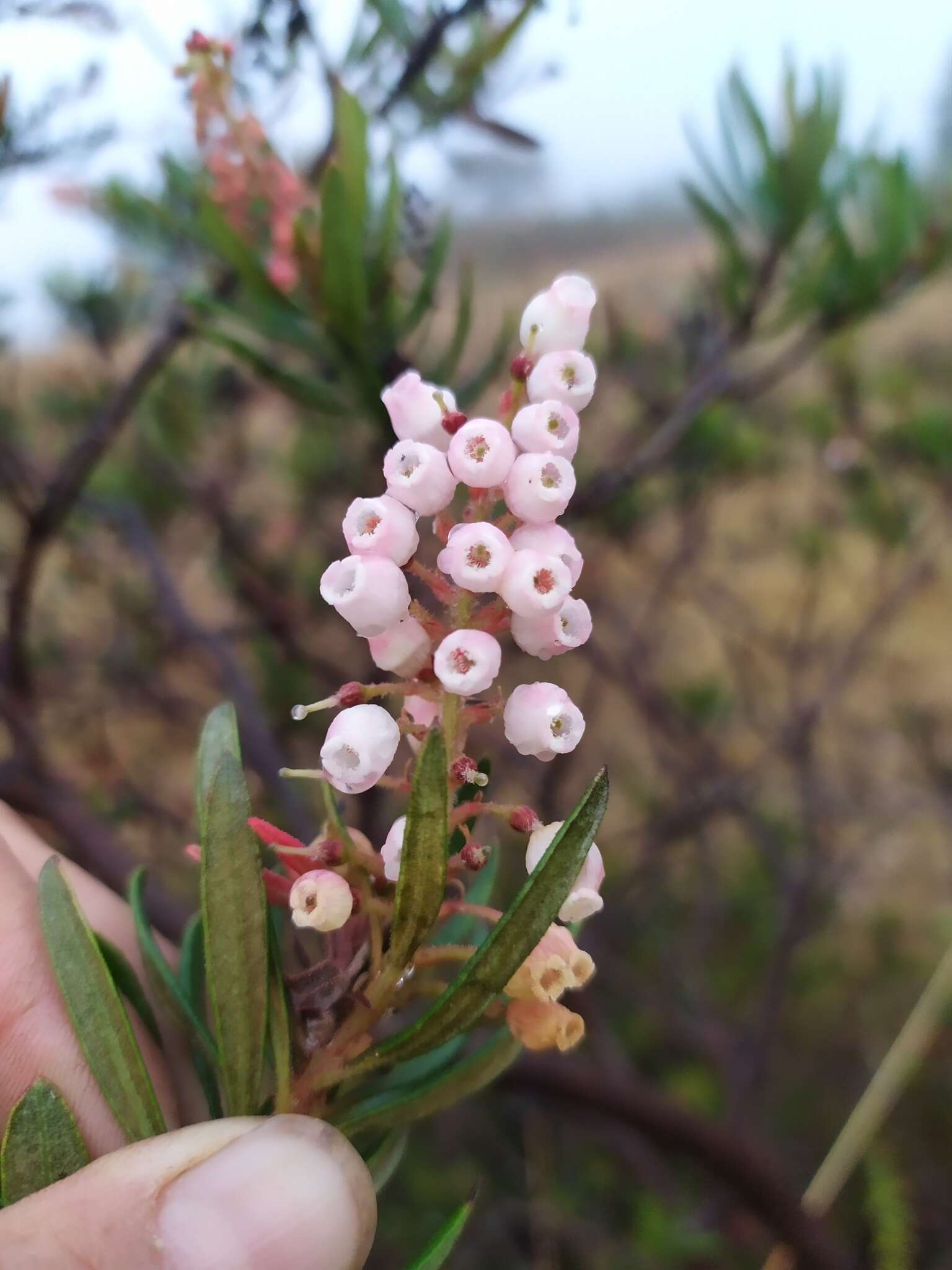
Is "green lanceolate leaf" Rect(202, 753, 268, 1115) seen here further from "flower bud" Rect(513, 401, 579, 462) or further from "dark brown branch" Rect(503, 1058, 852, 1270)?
"dark brown branch" Rect(503, 1058, 852, 1270)

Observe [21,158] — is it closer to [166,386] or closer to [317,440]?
[166,386]

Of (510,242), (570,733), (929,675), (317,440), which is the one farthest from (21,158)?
(929,675)

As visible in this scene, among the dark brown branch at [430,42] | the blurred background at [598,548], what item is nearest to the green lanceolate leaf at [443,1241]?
the blurred background at [598,548]

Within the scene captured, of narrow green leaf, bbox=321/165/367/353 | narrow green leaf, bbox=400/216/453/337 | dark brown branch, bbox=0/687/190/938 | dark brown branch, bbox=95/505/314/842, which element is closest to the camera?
narrow green leaf, bbox=321/165/367/353

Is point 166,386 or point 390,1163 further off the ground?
point 166,386

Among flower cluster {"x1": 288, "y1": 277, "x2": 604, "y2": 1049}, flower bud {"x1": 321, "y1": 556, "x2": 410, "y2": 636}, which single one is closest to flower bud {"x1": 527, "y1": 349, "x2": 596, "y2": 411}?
flower cluster {"x1": 288, "y1": 277, "x2": 604, "y2": 1049}

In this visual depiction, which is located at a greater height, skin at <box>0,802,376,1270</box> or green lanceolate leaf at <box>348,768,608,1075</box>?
green lanceolate leaf at <box>348,768,608,1075</box>
